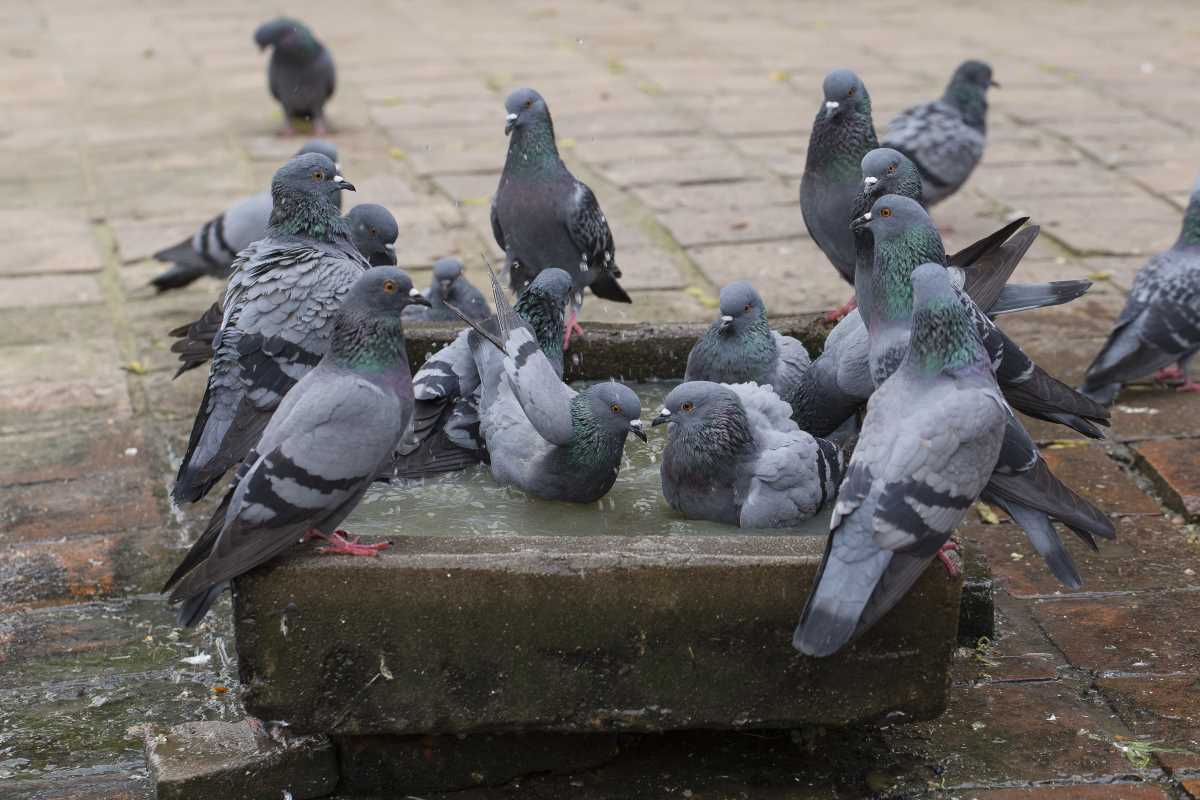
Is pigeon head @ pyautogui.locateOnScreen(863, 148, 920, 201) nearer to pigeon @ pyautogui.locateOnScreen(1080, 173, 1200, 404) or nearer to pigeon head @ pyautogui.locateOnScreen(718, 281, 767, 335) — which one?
pigeon head @ pyautogui.locateOnScreen(718, 281, 767, 335)

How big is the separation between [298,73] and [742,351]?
6.55 m

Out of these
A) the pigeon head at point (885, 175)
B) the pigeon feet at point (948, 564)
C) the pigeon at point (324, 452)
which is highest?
the pigeon head at point (885, 175)

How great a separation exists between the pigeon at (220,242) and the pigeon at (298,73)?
3.21m

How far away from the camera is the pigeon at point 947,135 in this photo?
289 inches

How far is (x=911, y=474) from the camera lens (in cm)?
314

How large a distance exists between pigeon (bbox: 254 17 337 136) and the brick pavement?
332mm

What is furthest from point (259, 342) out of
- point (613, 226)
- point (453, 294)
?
point (613, 226)

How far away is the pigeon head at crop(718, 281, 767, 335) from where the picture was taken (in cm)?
438

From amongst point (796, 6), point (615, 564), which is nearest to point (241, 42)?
point (796, 6)

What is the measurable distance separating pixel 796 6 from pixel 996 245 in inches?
441

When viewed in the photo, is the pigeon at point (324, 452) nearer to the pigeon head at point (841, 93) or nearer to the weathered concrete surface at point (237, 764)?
the weathered concrete surface at point (237, 764)

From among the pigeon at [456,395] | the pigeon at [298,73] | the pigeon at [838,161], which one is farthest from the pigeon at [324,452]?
the pigeon at [298,73]

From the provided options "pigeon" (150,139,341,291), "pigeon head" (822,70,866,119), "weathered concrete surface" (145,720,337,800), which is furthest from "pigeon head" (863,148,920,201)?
"pigeon" (150,139,341,291)

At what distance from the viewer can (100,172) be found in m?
9.45
